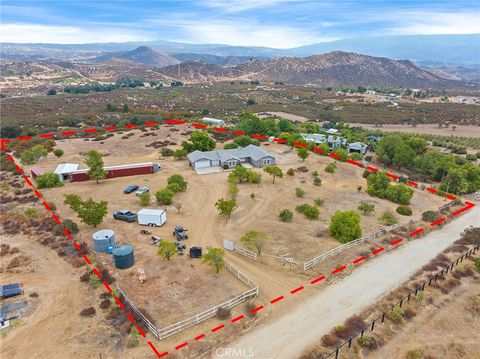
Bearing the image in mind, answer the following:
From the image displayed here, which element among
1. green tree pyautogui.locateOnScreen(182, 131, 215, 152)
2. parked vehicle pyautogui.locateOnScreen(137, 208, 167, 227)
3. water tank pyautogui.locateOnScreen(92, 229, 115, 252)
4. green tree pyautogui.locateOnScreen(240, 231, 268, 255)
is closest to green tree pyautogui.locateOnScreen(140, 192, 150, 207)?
parked vehicle pyautogui.locateOnScreen(137, 208, 167, 227)

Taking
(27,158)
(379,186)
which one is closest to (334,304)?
(379,186)

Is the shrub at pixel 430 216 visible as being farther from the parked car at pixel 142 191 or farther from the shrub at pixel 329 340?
the parked car at pixel 142 191

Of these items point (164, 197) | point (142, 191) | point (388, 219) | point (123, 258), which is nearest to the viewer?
point (123, 258)

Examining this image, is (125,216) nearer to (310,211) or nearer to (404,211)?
(310,211)

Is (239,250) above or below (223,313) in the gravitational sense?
below

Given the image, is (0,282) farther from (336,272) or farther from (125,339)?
(336,272)

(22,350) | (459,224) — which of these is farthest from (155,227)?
(459,224)

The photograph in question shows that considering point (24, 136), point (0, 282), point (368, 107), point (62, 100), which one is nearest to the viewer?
point (0, 282)
